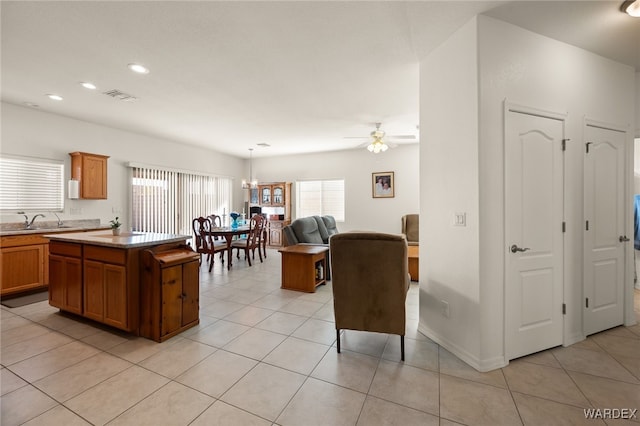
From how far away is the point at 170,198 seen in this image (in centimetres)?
627

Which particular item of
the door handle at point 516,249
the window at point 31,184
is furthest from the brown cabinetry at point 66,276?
the door handle at point 516,249

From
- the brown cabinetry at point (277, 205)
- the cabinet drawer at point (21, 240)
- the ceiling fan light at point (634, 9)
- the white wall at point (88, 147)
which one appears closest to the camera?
the ceiling fan light at point (634, 9)

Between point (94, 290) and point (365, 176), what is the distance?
610 centimetres

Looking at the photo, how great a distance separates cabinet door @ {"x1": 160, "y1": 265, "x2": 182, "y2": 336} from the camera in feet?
8.27

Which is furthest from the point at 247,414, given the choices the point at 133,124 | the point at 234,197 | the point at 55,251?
the point at 234,197

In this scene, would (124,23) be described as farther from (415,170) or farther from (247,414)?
(415,170)

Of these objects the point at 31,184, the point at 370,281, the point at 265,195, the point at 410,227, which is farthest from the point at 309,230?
the point at 31,184

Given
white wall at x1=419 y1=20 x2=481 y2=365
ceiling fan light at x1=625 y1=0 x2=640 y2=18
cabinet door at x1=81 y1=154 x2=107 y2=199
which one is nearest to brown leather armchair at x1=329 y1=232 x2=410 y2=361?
white wall at x1=419 y1=20 x2=481 y2=365

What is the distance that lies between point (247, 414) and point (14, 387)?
1.77m

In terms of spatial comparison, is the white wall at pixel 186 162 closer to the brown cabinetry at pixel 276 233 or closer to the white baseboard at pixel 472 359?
the brown cabinetry at pixel 276 233

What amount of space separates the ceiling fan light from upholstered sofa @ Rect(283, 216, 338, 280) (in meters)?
3.85

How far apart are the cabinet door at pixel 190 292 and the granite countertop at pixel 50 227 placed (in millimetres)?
2935

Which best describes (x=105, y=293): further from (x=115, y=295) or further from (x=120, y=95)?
(x=120, y=95)

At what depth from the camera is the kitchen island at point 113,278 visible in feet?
8.27
